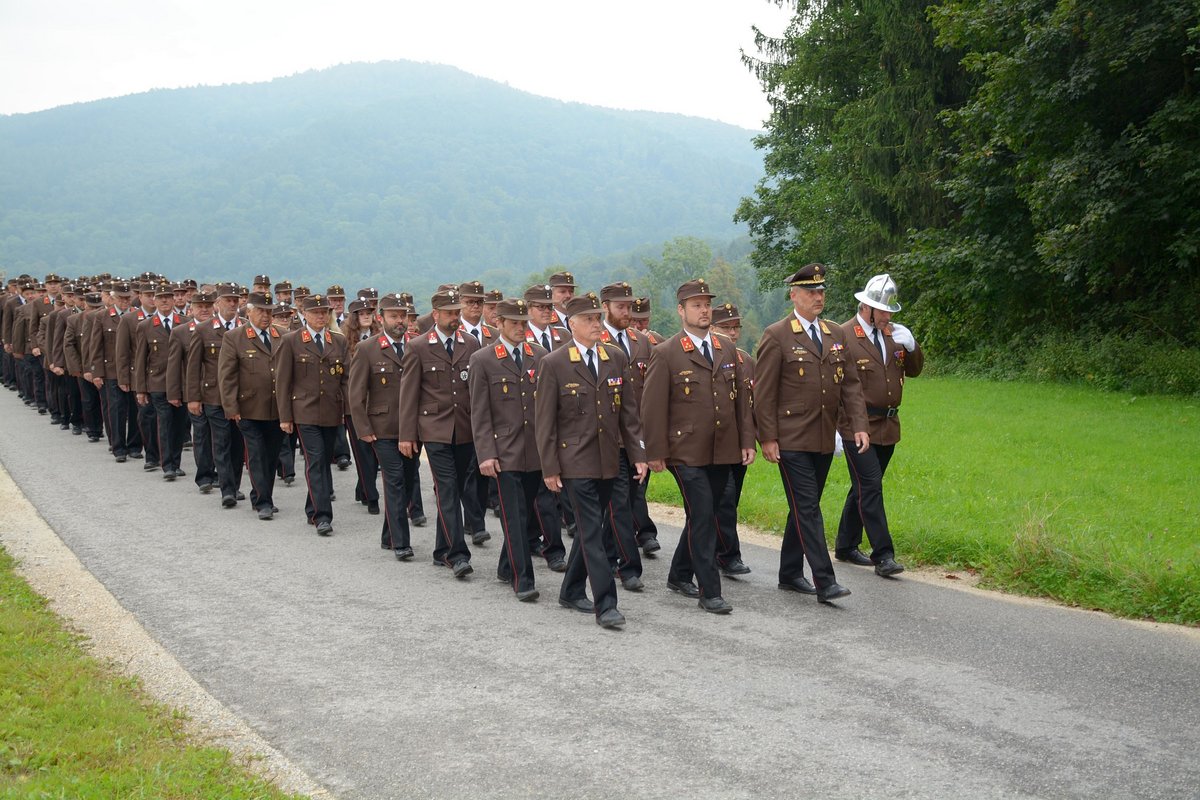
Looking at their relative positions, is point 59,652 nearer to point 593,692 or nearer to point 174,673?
point 174,673

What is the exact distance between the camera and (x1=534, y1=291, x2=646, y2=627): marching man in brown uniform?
7.62 m

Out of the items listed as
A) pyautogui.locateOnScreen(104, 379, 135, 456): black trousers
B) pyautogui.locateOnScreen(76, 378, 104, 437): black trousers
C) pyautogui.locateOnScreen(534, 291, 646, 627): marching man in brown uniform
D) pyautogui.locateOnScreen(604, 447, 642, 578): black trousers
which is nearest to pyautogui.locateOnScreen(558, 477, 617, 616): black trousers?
pyautogui.locateOnScreen(534, 291, 646, 627): marching man in brown uniform

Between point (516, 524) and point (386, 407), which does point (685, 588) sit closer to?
point (516, 524)

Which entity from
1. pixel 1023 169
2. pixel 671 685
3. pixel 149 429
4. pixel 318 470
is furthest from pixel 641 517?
pixel 1023 169

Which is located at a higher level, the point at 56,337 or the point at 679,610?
the point at 56,337

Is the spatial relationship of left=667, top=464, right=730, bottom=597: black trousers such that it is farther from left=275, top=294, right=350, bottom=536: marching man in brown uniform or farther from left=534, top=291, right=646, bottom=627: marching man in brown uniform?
left=275, top=294, right=350, bottom=536: marching man in brown uniform

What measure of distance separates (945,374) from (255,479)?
61.7 feet

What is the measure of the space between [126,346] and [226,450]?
12.7ft

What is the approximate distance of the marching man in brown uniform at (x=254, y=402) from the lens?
38.4 ft

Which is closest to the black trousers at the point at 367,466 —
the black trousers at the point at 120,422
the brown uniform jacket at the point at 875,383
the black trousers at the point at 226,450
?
the black trousers at the point at 226,450

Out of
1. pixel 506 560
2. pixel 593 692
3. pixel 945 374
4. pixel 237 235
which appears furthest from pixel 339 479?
pixel 237 235

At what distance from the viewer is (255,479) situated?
11641mm

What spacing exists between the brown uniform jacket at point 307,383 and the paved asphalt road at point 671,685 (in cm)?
214

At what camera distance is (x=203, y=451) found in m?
13.1
